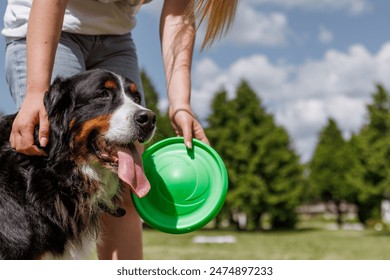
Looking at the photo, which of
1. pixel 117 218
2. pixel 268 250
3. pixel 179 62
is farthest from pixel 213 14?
pixel 268 250

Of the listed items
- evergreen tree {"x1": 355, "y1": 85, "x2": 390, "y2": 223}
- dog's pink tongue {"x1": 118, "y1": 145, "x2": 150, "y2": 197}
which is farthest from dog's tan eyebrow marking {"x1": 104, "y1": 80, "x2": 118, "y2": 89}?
evergreen tree {"x1": 355, "y1": 85, "x2": 390, "y2": 223}

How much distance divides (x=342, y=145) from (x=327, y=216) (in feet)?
52.7

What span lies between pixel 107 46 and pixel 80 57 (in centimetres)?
25

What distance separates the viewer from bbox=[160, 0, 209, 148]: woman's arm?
4.32 meters

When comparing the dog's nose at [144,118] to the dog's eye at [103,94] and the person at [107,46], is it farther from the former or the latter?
the person at [107,46]

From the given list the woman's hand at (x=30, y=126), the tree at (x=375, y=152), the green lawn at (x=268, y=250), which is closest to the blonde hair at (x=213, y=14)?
the woman's hand at (x=30, y=126)

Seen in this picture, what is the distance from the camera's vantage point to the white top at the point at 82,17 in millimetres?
4055

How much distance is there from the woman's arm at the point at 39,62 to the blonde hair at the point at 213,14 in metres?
1.08

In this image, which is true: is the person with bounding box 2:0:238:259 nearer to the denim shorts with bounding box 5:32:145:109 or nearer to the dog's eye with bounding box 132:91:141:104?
the denim shorts with bounding box 5:32:145:109

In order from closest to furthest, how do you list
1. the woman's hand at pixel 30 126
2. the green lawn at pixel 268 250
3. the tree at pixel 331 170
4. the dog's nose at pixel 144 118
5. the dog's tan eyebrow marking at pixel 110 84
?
the woman's hand at pixel 30 126 < the dog's nose at pixel 144 118 < the dog's tan eyebrow marking at pixel 110 84 < the green lawn at pixel 268 250 < the tree at pixel 331 170

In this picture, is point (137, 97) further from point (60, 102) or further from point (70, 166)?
point (70, 166)

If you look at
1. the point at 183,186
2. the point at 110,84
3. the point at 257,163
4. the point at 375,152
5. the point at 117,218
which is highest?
the point at 110,84

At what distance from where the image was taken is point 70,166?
375cm

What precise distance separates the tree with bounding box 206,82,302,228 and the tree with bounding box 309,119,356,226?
354 inches
